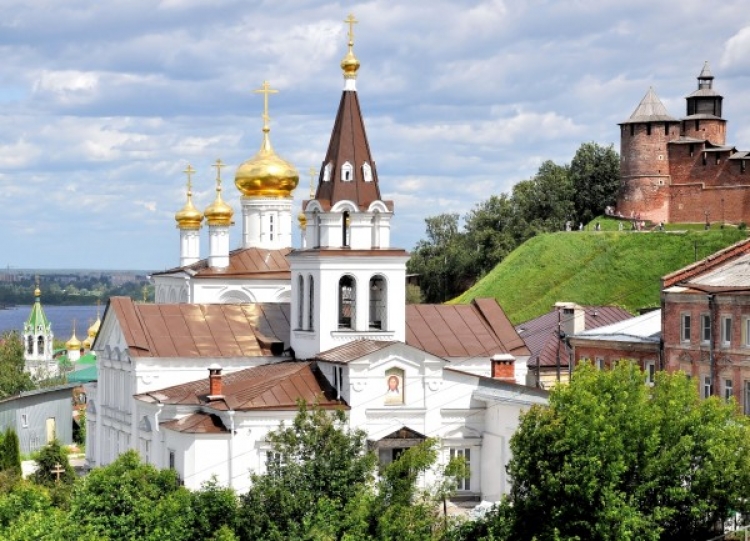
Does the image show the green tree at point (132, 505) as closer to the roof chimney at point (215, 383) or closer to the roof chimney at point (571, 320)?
the roof chimney at point (215, 383)

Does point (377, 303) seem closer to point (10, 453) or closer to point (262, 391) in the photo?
point (262, 391)

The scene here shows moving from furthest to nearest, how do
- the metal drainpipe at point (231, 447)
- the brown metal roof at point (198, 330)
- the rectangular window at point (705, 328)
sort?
the rectangular window at point (705, 328)
the brown metal roof at point (198, 330)
the metal drainpipe at point (231, 447)

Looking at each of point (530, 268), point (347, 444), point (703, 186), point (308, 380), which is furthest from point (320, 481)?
point (703, 186)

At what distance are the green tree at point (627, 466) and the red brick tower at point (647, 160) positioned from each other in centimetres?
5261

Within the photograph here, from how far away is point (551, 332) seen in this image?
47.0 meters

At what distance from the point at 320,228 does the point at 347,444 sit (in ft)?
26.0

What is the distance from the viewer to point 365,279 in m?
34.4

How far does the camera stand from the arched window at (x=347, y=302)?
34562 mm

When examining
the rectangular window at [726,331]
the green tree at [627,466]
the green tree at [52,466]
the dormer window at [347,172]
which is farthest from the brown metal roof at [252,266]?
the green tree at [627,466]

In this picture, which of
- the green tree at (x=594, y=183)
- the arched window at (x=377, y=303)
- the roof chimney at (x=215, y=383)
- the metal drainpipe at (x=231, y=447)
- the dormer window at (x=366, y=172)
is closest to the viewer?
the metal drainpipe at (x=231, y=447)

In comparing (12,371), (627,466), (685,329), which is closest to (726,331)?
(685,329)

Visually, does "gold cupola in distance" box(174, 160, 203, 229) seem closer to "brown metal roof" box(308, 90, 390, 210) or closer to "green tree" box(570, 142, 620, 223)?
"brown metal roof" box(308, 90, 390, 210)

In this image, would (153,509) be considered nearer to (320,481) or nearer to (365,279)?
(320,481)

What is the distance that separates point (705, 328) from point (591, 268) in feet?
117
